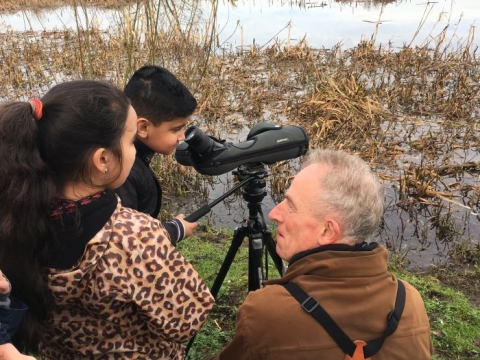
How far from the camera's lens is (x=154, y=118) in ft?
6.48

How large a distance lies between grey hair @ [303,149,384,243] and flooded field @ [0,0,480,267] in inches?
87.2

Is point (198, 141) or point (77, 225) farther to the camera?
point (198, 141)

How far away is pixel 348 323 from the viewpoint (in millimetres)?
1148

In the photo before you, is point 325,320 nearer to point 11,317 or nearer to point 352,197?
point 352,197

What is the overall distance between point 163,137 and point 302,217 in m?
0.87

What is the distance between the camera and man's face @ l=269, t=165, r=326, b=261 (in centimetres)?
133

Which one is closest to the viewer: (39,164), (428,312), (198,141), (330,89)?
(39,164)

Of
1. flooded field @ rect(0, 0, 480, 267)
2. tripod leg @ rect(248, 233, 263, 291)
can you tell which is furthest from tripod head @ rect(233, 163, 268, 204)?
flooded field @ rect(0, 0, 480, 267)

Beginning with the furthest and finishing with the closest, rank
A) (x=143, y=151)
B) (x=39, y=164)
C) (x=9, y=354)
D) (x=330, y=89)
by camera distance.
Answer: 1. (x=330, y=89)
2. (x=143, y=151)
3. (x=39, y=164)
4. (x=9, y=354)

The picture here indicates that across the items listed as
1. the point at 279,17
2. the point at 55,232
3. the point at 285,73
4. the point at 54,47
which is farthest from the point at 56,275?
the point at 279,17

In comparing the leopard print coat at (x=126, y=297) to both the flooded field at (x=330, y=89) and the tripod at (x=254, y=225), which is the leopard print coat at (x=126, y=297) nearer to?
the tripod at (x=254, y=225)

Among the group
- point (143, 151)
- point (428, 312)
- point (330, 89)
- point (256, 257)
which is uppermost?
point (143, 151)

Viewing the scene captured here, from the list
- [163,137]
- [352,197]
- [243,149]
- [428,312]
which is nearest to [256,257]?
[243,149]

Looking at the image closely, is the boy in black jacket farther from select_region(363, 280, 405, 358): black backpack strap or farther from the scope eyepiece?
select_region(363, 280, 405, 358): black backpack strap
